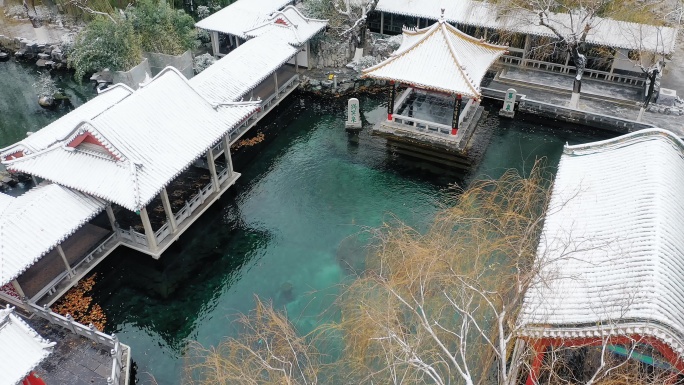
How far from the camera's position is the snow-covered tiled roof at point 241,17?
36000 mm

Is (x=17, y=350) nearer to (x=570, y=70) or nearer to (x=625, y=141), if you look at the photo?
(x=625, y=141)

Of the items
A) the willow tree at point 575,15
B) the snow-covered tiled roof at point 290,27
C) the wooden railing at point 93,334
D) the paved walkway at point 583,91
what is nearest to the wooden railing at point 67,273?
the wooden railing at point 93,334

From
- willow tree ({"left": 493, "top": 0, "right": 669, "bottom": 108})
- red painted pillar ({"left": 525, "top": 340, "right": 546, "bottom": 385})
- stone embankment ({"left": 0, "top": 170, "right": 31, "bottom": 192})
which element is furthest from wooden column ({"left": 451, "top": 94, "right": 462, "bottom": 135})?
stone embankment ({"left": 0, "top": 170, "right": 31, "bottom": 192})

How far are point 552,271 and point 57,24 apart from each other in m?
42.2

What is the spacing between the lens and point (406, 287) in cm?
1847

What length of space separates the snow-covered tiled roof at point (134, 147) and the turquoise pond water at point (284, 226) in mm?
3854

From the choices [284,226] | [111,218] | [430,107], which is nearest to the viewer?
[111,218]

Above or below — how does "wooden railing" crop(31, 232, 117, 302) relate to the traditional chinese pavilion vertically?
below

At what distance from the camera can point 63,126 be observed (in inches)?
991

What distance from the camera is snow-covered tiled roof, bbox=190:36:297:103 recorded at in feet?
92.9

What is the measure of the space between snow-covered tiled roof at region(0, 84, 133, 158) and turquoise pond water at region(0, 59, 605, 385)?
5.96m

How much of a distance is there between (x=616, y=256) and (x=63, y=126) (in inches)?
906

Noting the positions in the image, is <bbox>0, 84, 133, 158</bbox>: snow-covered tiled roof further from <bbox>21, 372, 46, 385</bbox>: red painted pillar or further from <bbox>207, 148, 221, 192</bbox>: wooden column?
<bbox>21, 372, 46, 385</bbox>: red painted pillar

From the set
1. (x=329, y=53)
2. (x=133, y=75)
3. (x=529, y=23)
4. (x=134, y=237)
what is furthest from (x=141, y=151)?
(x=529, y=23)
